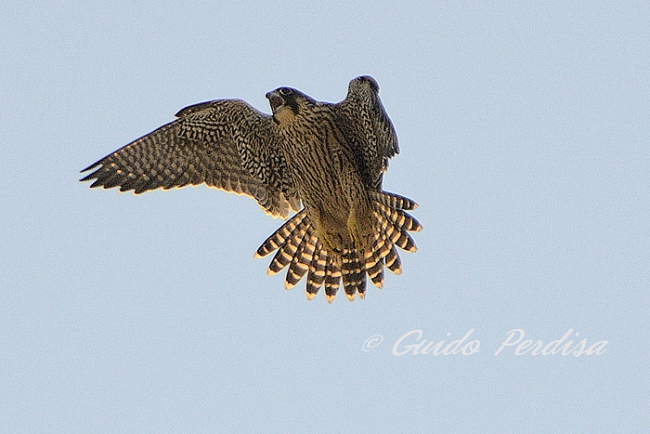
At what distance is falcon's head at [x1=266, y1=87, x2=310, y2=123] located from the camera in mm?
8242

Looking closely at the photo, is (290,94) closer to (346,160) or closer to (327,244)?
(346,160)

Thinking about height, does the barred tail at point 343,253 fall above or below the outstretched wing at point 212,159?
below

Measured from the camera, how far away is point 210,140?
882 centimetres

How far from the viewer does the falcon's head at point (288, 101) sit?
8.24 metres

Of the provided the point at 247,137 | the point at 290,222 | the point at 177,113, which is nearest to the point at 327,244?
the point at 290,222

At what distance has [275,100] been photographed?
8.30 meters

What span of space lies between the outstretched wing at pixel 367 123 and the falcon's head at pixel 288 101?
32 centimetres

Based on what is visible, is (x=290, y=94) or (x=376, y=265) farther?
(x=376, y=265)

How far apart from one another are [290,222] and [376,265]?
890 millimetres

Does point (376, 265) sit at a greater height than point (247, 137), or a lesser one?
lesser

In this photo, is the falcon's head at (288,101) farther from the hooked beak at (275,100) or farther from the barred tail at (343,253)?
the barred tail at (343,253)

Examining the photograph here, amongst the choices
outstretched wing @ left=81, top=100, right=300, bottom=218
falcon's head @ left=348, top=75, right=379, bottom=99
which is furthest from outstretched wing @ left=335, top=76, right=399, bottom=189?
outstretched wing @ left=81, top=100, right=300, bottom=218

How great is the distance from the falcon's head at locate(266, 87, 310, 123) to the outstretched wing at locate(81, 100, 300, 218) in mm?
364

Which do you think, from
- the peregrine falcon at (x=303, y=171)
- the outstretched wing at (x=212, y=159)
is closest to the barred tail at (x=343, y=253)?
the peregrine falcon at (x=303, y=171)
